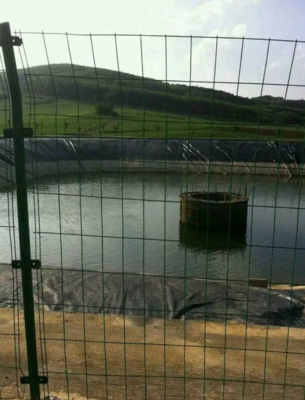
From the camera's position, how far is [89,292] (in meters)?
6.16

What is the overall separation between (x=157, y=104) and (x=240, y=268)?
6.67 m

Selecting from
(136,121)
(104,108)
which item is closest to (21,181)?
(136,121)

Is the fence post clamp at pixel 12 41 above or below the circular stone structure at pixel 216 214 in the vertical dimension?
above

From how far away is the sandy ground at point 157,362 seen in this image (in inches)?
136

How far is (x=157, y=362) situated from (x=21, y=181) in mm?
2204

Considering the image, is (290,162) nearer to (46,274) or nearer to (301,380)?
(46,274)

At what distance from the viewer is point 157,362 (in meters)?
4.00

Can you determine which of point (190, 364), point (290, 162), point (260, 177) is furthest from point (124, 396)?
point (290, 162)

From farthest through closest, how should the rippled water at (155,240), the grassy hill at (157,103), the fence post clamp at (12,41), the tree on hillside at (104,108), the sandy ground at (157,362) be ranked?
1. the rippled water at (155,240)
2. the sandy ground at (157,362)
3. the tree on hillside at (104,108)
4. the grassy hill at (157,103)
5. the fence post clamp at (12,41)

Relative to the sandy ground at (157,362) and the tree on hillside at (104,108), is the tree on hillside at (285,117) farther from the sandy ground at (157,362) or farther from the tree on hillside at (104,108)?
the sandy ground at (157,362)

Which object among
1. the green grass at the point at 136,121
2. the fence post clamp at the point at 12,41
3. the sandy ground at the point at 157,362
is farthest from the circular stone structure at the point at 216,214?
the fence post clamp at the point at 12,41

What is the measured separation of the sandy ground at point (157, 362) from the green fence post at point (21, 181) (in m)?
0.19

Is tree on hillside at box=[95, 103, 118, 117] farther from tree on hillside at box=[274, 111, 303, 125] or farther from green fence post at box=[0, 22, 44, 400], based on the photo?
tree on hillside at box=[274, 111, 303, 125]

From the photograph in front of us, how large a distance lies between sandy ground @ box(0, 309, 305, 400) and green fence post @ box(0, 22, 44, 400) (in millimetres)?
190
